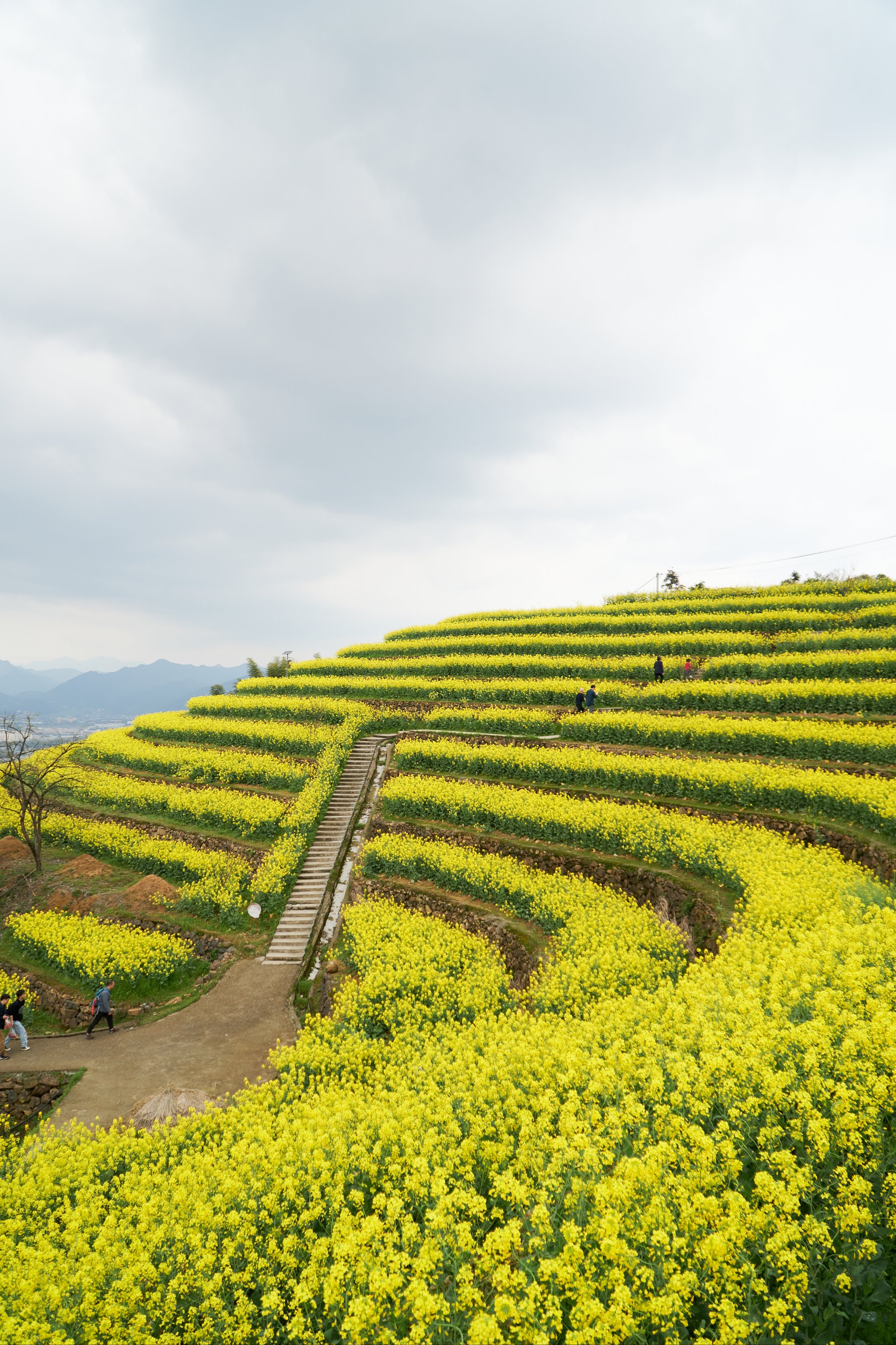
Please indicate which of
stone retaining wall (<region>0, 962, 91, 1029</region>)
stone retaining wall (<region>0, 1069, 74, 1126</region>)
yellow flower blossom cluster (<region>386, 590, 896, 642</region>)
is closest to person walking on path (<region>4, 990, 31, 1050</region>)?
stone retaining wall (<region>0, 962, 91, 1029</region>)

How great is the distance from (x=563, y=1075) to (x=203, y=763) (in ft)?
91.7

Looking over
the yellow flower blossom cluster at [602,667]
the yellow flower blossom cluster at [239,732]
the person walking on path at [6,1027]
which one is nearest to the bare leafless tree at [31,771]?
the yellow flower blossom cluster at [239,732]

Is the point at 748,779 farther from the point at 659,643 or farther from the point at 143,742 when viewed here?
the point at 143,742

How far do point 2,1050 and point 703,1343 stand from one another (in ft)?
63.6

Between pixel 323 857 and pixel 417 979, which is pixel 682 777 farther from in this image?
pixel 323 857

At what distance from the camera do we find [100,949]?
18.7 meters

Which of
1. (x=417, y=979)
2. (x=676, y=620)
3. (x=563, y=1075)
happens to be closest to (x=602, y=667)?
(x=676, y=620)

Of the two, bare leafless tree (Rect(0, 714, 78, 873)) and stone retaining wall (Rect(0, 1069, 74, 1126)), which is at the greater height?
bare leafless tree (Rect(0, 714, 78, 873))

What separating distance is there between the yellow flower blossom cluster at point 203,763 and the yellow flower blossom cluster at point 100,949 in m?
9.85

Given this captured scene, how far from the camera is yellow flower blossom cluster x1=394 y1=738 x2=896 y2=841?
52.9ft

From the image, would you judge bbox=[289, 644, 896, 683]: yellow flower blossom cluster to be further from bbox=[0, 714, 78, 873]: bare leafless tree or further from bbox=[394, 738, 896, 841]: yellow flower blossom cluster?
bbox=[0, 714, 78, 873]: bare leafless tree

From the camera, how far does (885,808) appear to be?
14984 millimetres

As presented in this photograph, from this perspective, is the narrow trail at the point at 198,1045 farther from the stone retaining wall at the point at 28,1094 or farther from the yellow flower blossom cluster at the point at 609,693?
the yellow flower blossom cluster at the point at 609,693

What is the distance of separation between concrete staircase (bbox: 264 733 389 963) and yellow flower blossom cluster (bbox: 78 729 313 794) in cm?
246
